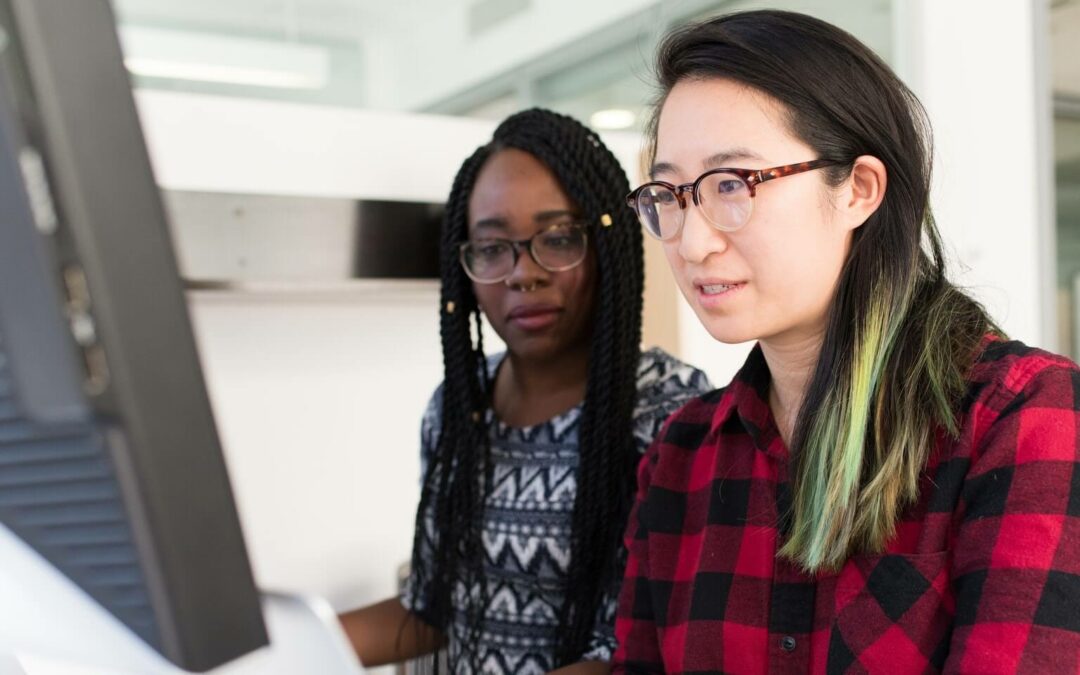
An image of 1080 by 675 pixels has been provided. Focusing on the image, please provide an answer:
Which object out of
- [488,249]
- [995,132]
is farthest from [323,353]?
[995,132]

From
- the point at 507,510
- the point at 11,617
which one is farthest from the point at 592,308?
the point at 11,617

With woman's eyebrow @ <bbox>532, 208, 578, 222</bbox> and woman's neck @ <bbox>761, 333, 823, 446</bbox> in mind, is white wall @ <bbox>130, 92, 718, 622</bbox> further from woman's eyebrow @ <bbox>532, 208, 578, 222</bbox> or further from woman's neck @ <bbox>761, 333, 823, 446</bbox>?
woman's neck @ <bbox>761, 333, 823, 446</bbox>

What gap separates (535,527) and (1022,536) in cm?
68

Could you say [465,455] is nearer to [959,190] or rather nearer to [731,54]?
[731,54]

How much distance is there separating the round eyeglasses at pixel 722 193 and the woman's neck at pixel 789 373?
0.15m

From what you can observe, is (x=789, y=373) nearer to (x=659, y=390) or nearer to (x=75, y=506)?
(x=659, y=390)

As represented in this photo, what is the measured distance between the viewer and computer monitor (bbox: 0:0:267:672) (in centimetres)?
32

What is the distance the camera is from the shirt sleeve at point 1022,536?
2.57 ft

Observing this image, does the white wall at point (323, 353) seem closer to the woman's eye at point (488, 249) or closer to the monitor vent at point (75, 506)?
the woman's eye at point (488, 249)

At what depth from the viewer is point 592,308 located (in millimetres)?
1435

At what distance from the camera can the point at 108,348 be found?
12.9 inches

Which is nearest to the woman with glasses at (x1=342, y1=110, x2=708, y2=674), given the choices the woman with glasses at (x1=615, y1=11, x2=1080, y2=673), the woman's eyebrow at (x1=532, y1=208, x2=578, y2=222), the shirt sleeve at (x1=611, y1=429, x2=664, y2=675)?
the woman's eyebrow at (x1=532, y1=208, x2=578, y2=222)

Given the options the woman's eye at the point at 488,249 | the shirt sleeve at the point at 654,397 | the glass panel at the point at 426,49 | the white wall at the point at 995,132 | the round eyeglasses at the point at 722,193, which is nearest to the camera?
the round eyeglasses at the point at 722,193

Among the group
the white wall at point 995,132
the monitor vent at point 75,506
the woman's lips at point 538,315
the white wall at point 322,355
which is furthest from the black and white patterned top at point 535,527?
the white wall at point 995,132
